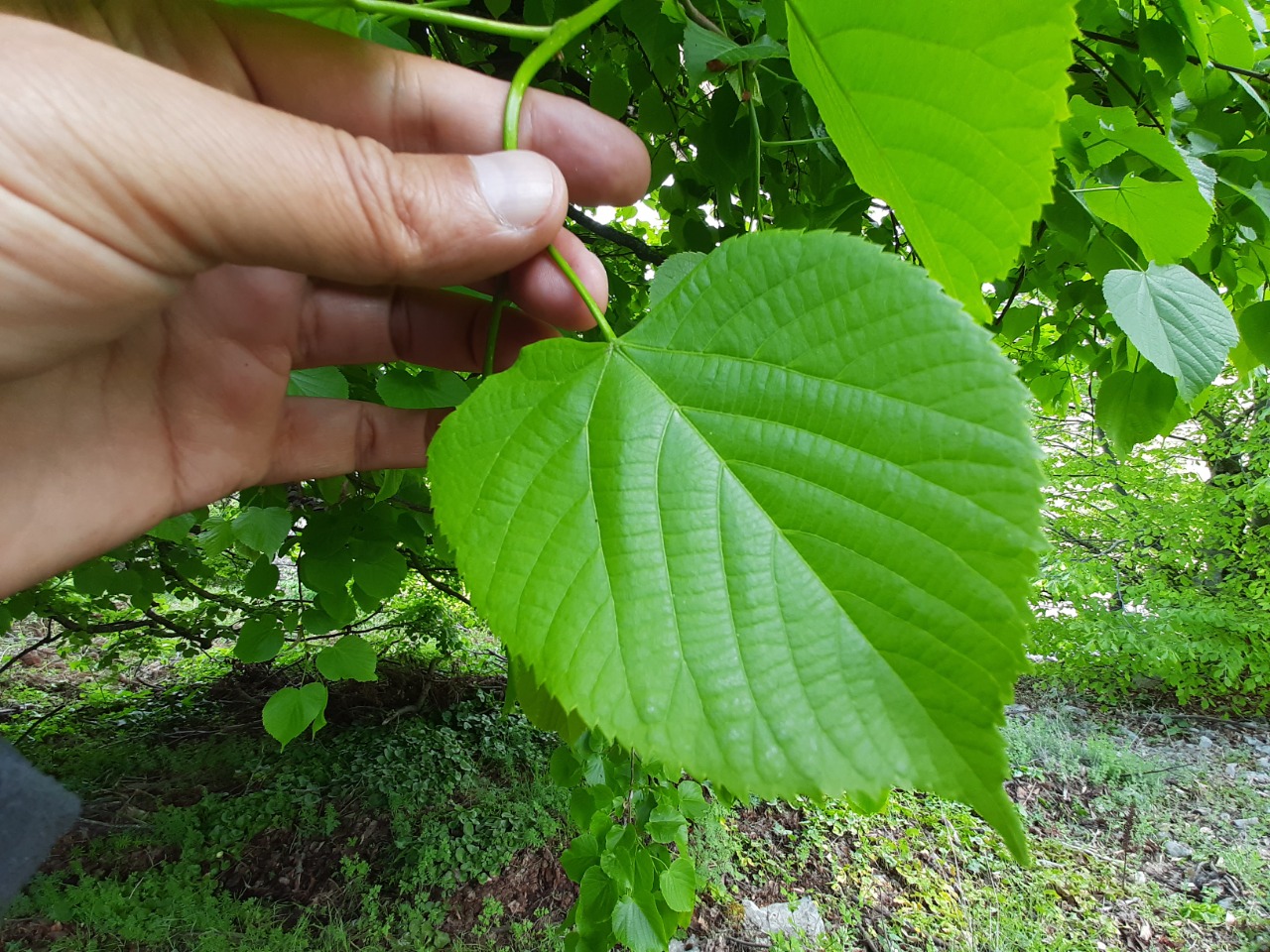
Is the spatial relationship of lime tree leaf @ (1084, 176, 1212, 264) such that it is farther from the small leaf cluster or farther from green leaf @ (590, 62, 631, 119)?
the small leaf cluster

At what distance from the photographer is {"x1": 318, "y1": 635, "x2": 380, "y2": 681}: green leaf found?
142cm

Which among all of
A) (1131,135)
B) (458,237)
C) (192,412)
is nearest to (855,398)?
(458,237)

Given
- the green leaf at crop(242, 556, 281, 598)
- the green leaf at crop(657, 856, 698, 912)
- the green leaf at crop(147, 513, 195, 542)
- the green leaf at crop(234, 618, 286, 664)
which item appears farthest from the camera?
the green leaf at crop(242, 556, 281, 598)

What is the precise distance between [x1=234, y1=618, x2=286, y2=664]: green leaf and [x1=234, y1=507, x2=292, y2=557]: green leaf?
0.78ft

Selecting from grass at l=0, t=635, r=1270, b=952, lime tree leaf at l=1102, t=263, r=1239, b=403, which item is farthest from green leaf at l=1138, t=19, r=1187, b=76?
grass at l=0, t=635, r=1270, b=952

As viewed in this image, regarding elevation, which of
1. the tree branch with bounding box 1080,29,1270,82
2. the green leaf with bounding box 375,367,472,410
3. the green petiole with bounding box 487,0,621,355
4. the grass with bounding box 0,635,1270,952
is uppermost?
the tree branch with bounding box 1080,29,1270,82

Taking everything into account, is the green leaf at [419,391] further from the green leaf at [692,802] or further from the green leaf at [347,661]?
the green leaf at [692,802]

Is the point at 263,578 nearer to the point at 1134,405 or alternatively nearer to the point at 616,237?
the point at 616,237

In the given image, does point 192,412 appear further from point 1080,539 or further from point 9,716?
point 1080,539

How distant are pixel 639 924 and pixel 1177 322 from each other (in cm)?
A: 109

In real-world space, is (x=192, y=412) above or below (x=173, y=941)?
above

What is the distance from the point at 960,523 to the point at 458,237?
0.40m

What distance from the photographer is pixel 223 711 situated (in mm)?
3377

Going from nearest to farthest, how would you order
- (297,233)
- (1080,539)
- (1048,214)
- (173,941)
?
(297,233) < (1048,214) < (173,941) < (1080,539)
